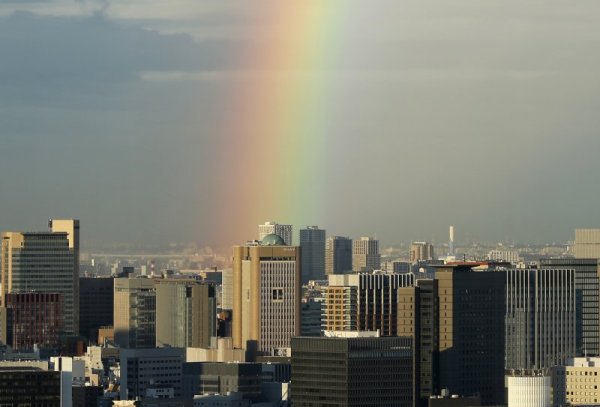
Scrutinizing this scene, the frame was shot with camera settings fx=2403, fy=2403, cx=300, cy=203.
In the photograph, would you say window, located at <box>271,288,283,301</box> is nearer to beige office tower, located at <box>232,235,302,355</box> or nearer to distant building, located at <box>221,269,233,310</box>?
beige office tower, located at <box>232,235,302,355</box>

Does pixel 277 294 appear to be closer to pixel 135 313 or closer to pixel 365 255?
pixel 135 313

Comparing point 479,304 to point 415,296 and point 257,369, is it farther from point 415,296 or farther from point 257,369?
point 257,369

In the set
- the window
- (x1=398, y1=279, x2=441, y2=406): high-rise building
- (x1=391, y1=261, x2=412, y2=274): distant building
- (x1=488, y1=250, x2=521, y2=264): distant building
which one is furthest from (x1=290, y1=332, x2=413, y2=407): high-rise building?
(x1=391, y1=261, x2=412, y2=274): distant building

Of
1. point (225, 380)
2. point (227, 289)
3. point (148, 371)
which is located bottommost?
point (225, 380)

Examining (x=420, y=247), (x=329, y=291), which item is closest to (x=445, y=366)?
(x=329, y=291)

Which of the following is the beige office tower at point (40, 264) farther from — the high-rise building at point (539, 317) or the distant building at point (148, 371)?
the high-rise building at point (539, 317)

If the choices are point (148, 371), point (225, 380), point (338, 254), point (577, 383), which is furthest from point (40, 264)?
point (577, 383)
